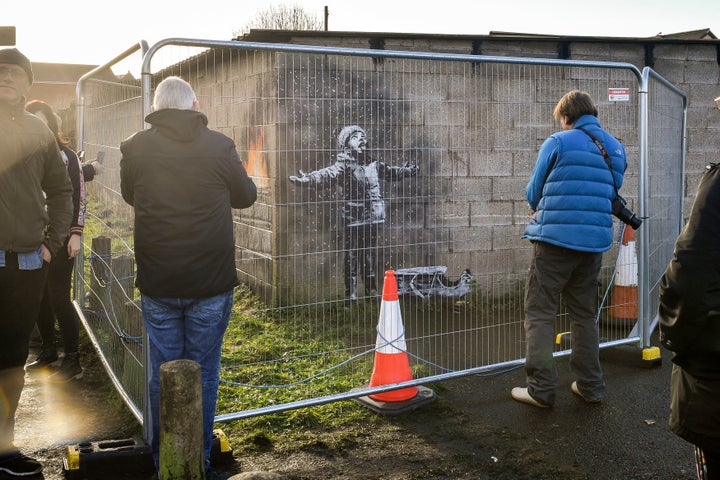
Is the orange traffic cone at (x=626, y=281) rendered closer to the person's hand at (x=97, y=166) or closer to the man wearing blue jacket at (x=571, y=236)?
the man wearing blue jacket at (x=571, y=236)

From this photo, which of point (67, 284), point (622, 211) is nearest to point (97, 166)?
point (67, 284)

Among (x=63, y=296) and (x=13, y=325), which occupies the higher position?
(x=13, y=325)

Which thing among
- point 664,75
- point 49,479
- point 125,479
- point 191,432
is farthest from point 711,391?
point 664,75

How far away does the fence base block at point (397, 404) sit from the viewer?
17.1ft

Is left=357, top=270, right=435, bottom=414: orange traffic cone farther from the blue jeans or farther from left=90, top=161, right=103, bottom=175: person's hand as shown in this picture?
left=90, top=161, right=103, bottom=175: person's hand

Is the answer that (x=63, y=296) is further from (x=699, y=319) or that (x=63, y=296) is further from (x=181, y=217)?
(x=699, y=319)

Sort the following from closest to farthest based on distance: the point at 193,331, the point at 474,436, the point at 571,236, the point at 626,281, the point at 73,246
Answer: the point at 193,331 → the point at 474,436 → the point at 571,236 → the point at 73,246 → the point at 626,281

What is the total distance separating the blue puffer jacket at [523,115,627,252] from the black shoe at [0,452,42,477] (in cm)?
335

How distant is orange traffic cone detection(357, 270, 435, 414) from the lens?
5.31 meters

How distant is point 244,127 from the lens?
4926 millimetres

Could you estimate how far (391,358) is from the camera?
17.7ft

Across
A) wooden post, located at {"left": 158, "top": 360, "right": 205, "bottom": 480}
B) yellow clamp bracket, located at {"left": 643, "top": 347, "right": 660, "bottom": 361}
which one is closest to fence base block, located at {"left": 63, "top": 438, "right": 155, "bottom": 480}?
wooden post, located at {"left": 158, "top": 360, "right": 205, "bottom": 480}

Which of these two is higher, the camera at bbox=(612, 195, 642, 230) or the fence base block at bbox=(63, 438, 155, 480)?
the camera at bbox=(612, 195, 642, 230)

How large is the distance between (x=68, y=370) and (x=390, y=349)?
2.58 metres
